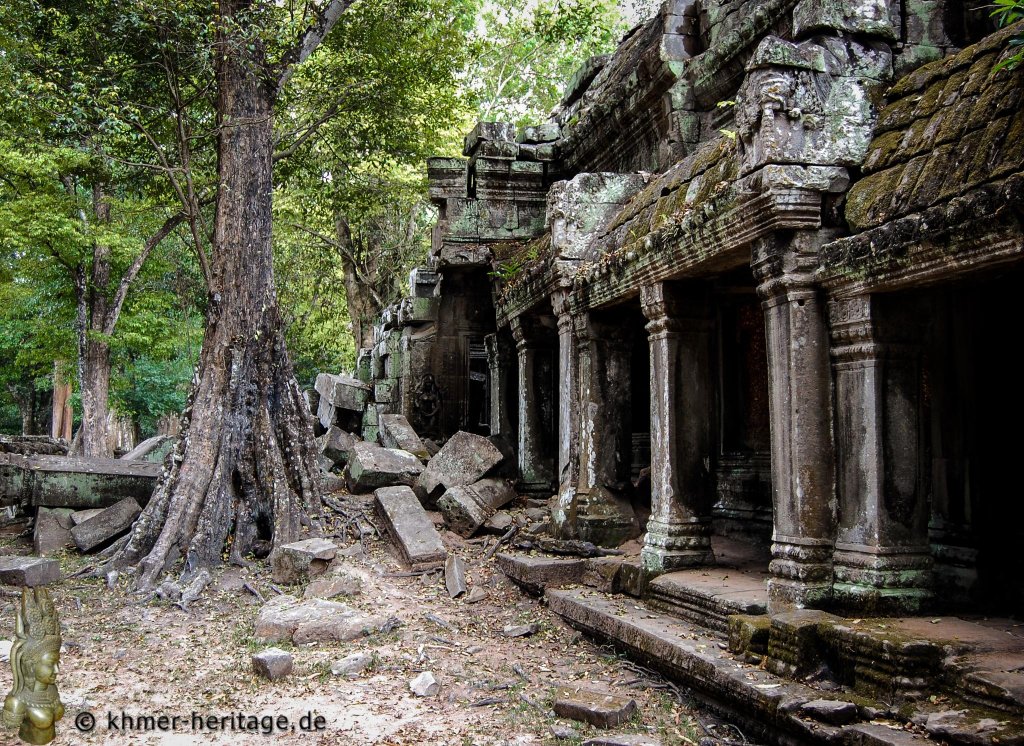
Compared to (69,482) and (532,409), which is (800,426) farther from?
(69,482)

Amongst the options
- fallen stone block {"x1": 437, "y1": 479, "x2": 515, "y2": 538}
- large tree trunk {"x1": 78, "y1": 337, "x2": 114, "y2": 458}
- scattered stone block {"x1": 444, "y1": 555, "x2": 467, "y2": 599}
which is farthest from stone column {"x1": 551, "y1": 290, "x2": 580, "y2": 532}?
large tree trunk {"x1": 78, "y1": 337, "x2": 114, "y2": 458}

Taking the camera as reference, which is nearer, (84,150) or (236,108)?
(236,108)

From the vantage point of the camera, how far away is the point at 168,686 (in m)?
5.46

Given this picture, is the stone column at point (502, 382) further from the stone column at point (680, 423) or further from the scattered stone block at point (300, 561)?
the stone column at point (680, 423)

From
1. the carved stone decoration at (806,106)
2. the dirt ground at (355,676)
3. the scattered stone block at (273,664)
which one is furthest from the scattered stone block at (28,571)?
the carved stone decoration at (806,106)

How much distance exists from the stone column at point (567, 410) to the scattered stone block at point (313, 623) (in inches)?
94.4

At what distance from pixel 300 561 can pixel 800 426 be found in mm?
4969

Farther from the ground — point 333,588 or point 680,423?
point 680,423

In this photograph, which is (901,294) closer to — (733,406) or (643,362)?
(733,406)

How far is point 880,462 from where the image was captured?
4.89 m

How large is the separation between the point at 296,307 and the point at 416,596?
20.1 meters

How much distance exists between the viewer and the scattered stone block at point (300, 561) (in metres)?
8.06

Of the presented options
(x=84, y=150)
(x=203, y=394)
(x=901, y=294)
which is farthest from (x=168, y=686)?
(x=84, y=150)

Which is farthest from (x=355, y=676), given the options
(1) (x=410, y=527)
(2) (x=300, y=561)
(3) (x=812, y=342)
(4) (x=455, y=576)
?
(3) (x=812, y=342)
